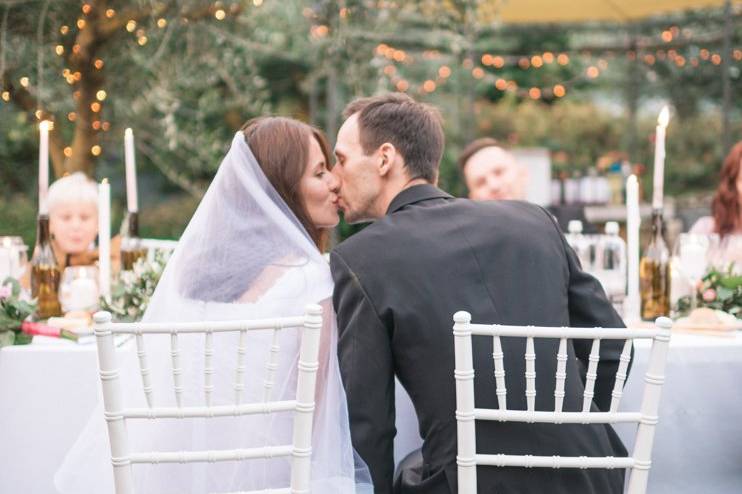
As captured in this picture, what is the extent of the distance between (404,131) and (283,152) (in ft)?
1.03

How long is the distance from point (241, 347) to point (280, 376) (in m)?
0.27

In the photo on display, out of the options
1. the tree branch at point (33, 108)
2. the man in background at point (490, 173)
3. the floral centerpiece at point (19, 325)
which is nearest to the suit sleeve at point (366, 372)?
the floral centerpiece at point (19, 325)

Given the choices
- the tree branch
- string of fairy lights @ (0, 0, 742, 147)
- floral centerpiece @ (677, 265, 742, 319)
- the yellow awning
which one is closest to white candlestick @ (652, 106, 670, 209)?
floral centerpiece @ (677, 265, 742, 319)

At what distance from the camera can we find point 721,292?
2596 millimetres

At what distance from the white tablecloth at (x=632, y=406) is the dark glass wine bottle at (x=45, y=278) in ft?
1.46

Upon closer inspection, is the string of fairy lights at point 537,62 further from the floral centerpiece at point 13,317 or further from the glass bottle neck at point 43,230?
the floral centerpiece at point 13,317

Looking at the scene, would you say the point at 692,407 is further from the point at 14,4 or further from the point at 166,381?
the point at 14,4

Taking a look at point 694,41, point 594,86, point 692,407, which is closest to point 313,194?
point 692,407

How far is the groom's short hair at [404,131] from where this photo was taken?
1997mm

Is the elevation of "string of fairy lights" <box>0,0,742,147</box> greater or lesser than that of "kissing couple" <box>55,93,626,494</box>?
greater

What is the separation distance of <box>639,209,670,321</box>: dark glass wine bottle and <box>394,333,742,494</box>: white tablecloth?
0.95 feet

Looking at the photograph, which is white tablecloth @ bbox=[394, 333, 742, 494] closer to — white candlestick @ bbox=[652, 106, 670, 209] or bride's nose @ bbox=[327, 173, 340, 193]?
white candlestick @ bbox=[652, 106, 670, 209]

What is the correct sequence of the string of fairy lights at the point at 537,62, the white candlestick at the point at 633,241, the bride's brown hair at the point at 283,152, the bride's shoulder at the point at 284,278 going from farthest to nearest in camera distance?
the string of fairy lights at the point at 537,62 → the white candlestick at the point at 633,241 → the bride's brown hair at the point at 283,152 → the bride's shoulder at the point at 284,278

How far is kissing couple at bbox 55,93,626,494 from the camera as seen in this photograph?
5.75ft
